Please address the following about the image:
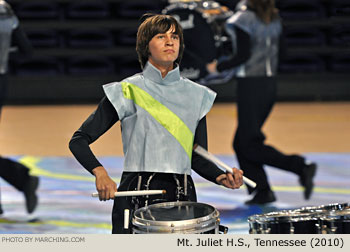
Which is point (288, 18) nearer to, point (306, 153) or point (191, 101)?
point (306, 153)

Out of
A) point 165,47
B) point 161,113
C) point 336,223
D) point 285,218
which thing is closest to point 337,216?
point 336,223

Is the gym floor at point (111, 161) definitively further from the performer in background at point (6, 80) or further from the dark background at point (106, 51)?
the dark background at point (106, 51)

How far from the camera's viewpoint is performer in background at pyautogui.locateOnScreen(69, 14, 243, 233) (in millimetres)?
2236

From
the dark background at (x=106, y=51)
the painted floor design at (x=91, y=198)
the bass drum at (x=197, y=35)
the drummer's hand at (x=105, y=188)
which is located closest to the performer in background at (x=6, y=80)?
the painted floor design at (x=91, y=198)

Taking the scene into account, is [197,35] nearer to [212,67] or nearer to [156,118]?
[212,67]

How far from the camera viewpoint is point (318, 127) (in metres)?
8.06

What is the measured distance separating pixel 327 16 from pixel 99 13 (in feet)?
11.9

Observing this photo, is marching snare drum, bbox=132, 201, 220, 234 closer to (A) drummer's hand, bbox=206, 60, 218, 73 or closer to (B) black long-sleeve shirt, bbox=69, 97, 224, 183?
(B) black long-sleeve shirt, bbox=69, 97, 224, 183

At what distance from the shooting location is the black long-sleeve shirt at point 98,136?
216cm

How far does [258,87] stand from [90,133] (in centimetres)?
247

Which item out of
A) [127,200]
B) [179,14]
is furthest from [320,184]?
[127,200]

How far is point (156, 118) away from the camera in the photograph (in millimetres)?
2240

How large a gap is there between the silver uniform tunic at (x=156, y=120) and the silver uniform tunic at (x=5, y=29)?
7.20 ft

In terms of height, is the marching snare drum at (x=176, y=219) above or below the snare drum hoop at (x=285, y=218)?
above
